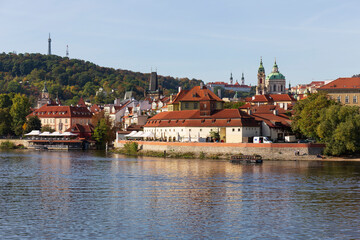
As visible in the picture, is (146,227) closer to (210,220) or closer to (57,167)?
(210,220)

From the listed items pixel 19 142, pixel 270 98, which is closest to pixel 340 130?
pixel 19 142

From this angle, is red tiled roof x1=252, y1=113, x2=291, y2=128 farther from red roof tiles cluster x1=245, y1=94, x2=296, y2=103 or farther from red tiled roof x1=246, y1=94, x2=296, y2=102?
red tiled roof x1=246, y1=94, x2=296, y2=102

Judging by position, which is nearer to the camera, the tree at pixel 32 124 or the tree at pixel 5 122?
the tree at pixel 32 124

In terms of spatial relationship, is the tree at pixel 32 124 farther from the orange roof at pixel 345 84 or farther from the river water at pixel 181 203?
the orange roof at pixel 345 84

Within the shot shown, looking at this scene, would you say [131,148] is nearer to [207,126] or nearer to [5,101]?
[207,126]

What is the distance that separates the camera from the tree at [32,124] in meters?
139

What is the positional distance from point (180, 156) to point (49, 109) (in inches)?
3067

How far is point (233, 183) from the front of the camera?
54281 mm

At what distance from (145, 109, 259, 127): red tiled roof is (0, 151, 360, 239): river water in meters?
23.5

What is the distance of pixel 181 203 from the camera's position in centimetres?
4312

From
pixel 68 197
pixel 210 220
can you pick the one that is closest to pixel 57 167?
pixel 68 197

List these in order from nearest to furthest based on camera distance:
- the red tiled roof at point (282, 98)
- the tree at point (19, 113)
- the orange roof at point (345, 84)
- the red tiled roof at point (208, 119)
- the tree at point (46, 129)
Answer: the red tiled roof at point (208, 119)
the orange roof at point (345, 84)
the tree at point (46, 129)
the tree at point (19, 113)
the red tiled roof at point (282, 98)

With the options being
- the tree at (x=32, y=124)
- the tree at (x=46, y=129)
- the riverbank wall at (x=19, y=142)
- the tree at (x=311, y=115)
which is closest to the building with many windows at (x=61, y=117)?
the tree at (x=46, y=129)

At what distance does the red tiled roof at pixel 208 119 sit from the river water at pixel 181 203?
23480 mm
